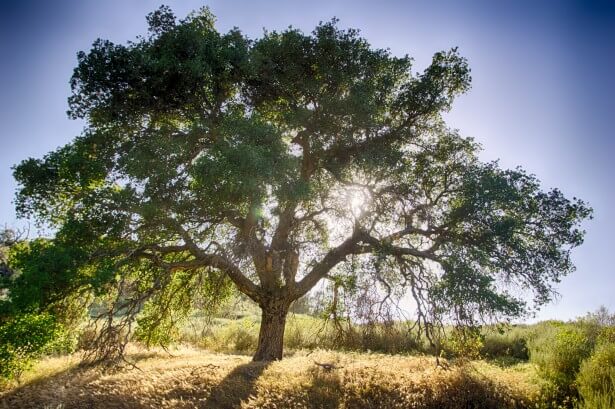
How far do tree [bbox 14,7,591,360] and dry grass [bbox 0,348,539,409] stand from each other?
1982 millimetres

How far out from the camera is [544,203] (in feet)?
39.7

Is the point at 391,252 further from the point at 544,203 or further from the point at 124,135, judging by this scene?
the point at 124,135

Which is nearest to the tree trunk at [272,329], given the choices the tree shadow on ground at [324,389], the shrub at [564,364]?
the tree shadow on ground at [324,389]

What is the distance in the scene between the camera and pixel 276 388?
34.1 feet

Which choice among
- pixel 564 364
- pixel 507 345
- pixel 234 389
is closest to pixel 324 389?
pixel 234 389

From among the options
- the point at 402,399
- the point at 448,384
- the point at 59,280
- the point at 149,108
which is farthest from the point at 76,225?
the point at 448,384

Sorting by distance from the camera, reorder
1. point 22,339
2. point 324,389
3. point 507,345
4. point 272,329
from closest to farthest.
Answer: point 22,339 < point 324,389 < point 272,329 < point 507,345

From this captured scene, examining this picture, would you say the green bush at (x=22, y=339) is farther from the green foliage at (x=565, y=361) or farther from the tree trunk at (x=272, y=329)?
the green foliage at (x=565, y=361)

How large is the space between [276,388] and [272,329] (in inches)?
163

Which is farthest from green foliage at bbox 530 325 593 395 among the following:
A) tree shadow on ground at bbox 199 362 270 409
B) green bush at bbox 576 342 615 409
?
tree shadow on ground at bbox 199 362 270 409

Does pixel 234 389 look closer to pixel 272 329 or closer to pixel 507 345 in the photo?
pixel 272 329

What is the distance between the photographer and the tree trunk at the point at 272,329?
14.3 m

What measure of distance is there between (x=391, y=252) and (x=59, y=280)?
32.3 ft

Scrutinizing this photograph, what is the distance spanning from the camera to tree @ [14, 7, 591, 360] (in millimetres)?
10906
